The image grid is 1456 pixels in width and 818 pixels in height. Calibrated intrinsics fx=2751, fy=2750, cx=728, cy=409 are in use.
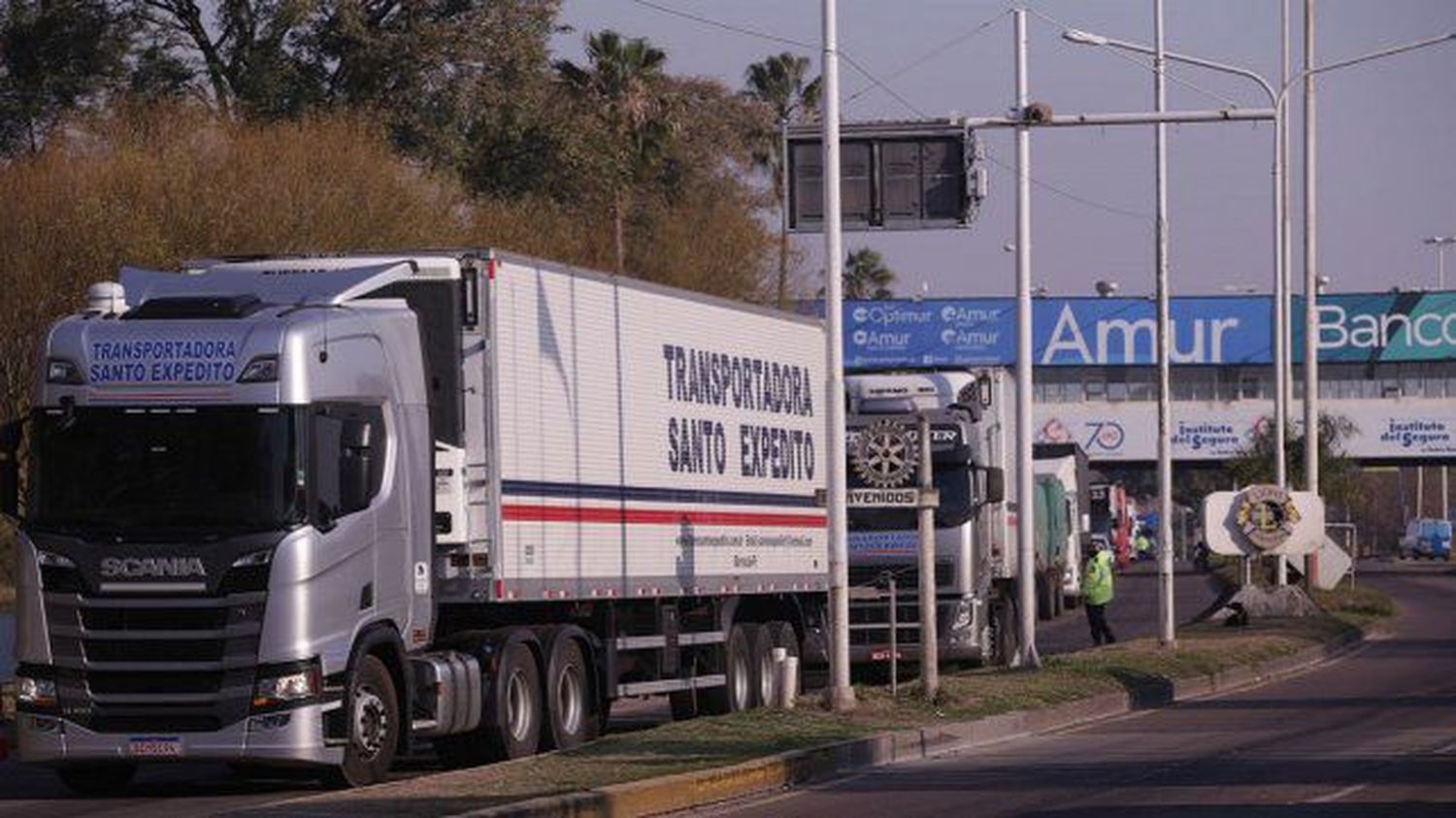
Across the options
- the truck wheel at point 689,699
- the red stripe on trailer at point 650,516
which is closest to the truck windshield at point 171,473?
the red stripe on trailer at point 650,516

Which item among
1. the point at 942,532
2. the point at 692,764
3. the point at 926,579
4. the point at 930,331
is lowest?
the point at 692,764

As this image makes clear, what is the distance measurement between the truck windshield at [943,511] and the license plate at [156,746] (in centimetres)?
1656

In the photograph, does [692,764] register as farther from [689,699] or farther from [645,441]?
[689,699]

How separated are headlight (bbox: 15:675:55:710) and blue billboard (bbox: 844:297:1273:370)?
64252mm

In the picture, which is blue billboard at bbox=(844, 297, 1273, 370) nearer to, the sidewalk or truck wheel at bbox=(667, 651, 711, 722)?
the sidewalk

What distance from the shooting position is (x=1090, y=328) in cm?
8756

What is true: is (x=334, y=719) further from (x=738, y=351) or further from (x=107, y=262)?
(x=107, y=262)

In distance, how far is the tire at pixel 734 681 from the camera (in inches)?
1078

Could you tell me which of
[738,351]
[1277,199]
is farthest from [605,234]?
[738,351]

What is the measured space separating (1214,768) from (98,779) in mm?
8833

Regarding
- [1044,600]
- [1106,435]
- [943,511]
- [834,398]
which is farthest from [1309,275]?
[1106,435]

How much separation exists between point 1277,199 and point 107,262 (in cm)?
2149

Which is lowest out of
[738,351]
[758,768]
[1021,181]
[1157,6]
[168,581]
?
[758,768]

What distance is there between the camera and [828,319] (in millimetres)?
25344
